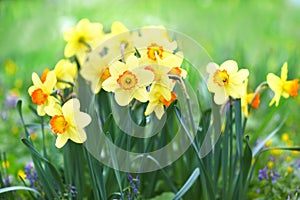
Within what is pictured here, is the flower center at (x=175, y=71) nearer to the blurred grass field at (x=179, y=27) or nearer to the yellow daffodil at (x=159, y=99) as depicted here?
the yellow daffodil at (x=159, y=99)

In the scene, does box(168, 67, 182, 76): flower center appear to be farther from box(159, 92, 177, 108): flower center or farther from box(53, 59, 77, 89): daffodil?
box(53, 59, 77, 89): daffodil

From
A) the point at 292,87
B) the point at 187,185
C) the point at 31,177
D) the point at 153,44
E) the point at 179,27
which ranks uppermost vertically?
the point at 179,27

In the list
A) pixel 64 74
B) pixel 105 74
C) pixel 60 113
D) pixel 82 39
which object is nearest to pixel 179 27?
pixel 82 39

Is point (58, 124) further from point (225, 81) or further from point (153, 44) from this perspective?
point (225, 81)

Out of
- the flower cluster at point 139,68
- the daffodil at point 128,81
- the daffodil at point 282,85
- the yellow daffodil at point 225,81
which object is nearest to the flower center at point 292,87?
the daffodil at point 282,85

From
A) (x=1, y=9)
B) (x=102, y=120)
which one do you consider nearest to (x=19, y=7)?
(x=1, y=9)

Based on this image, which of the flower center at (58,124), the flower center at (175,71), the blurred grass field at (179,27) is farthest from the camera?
the blurred grass field at (179,27)

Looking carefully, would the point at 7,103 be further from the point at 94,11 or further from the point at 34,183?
the point at 94,11
